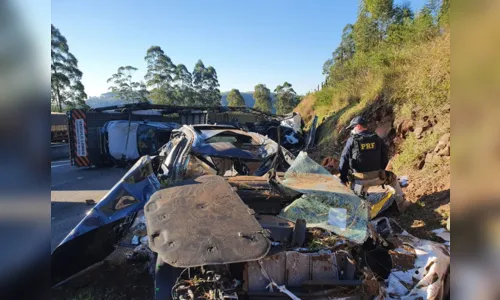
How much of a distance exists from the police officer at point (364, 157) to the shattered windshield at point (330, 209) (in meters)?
1.47

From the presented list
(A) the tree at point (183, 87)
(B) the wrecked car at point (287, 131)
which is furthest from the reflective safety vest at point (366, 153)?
(A) the tree at point (183, 87)

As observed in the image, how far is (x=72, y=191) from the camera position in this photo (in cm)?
690

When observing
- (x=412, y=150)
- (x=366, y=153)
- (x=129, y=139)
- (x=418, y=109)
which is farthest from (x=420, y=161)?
(x=129, y=139)

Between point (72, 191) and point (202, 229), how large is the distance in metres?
6.39

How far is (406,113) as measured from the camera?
23.6 feet

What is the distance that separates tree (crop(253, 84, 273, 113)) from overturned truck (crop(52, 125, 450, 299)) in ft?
167

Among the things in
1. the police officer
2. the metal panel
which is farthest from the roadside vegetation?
the metal panel

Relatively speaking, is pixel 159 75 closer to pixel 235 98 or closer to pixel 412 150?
pixel 235 98

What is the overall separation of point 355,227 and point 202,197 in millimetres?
1212

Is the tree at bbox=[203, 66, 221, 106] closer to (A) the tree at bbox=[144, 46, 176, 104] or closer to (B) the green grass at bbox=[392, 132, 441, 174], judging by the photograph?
(A) the tree at bbox=[144, 46, 176, 104]

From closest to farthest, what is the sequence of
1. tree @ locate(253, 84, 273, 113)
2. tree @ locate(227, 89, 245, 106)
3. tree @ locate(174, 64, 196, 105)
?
tree @ locate(174, 64, 196, 105)
tree @ locate(227, 89, 245, 106)
tree @ locate(253, 84, 273, 113)

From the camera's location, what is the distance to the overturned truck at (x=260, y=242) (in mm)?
1748

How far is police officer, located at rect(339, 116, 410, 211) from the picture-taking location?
13.9 feet
